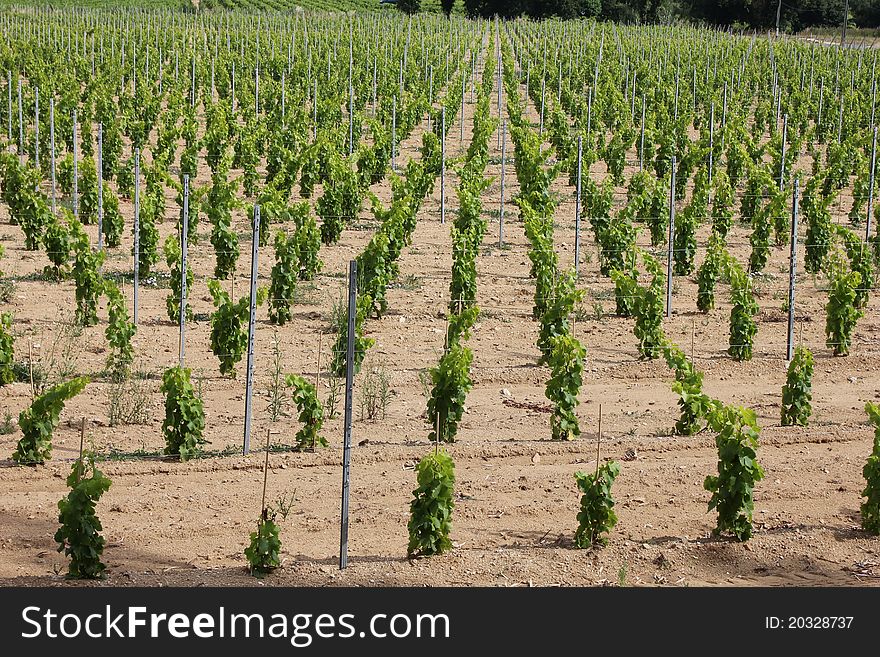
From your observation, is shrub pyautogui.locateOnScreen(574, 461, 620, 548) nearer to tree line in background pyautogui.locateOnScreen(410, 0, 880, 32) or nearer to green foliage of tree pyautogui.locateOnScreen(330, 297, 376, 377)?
green foliage of tree pyautogui.locateOnScreen(330, 297, 376, 377)

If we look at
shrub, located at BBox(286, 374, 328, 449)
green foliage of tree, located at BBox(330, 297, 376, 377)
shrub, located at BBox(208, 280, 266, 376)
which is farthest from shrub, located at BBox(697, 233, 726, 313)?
shrub, located at BBox(286, 374, 328, 449)

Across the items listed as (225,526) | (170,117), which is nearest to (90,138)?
(170,117)

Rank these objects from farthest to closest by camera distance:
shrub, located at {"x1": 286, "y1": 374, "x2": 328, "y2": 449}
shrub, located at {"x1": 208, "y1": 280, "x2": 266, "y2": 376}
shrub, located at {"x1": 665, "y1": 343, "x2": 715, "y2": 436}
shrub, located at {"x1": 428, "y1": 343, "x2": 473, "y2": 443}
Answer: shrub, located at {"x1": 208, "y1": 280, "x2": 266, "y2": 376}, shrub, located at {"x1": 428, "y1": 343, "x2": 473, "y2": 443}, shrub, located at {"x1": 665, "y1": 343, "x2": 715, "y2": 436}, shrub, located at {"x1": 286, "y1": 374, "x2": 328, "y2": 449}

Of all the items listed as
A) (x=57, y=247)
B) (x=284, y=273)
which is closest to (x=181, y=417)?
(x=284, y=273)

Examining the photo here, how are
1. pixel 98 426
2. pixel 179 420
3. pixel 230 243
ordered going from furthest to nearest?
pixel 230 243 → pixel 98 426 → pixel 179 420

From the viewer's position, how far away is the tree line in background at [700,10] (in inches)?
2460

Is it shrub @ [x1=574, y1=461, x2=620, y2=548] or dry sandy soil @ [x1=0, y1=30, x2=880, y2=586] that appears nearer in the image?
dry sandy soil @ [x1=0, y1=30, x2=880, y2=586]

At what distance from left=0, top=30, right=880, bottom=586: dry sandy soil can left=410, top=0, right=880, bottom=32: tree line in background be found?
48.3 m

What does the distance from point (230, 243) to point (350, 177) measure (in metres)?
3.66

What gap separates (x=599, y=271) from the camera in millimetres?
18484

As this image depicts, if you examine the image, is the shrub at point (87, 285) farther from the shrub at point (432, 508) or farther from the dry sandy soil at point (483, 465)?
the shrub at point (432, 508)

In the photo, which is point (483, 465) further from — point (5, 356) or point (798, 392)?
point (5, 356)

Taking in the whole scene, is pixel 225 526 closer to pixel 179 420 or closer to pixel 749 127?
pixel 179 420

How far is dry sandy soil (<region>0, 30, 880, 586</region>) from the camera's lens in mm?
9172
